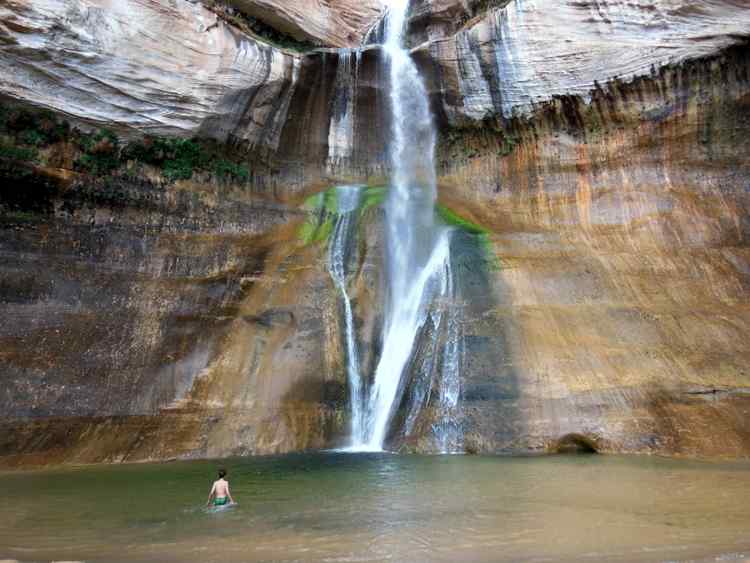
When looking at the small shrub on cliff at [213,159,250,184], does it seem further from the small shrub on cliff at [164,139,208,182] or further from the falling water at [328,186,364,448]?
the falling water at [328,186,364,448]

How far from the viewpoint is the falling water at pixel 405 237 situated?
14172mm

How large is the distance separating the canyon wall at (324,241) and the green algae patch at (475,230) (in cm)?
16

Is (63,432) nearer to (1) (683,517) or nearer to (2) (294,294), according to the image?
(2) (294,294)

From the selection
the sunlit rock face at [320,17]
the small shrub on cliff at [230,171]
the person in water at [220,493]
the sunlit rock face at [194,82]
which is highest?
the sunlit rock face at [320,17]

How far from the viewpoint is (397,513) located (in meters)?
7.03

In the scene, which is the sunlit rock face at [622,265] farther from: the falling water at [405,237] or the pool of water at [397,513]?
the pool of water at [397,513]

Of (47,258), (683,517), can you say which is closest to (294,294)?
(47,258)

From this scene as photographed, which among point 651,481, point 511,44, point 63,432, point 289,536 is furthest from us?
point 511,44

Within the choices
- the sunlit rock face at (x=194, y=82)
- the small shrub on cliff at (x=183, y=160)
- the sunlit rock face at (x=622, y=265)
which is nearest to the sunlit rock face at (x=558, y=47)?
the sunlit rock face at (x=622, y=265)

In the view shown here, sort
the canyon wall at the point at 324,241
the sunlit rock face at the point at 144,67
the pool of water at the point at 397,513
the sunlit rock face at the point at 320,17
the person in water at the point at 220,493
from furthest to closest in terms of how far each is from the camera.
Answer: the sunlit rock face at the point at 320,17, the sunlit rock face at the point at 144,67, the canyon wall at the point at 324,241, the person in water at the point at 220,493, the pool of water at the point at 397,513

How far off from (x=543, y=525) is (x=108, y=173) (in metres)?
13.4

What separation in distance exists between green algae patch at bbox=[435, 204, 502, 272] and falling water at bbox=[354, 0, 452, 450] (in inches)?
13.7

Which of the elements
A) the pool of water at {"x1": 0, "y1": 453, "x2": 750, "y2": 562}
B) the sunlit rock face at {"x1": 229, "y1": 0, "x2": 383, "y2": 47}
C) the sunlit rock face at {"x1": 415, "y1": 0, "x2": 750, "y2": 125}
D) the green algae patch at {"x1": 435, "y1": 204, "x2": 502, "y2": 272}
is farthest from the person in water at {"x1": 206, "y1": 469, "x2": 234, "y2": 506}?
the sunlit rock face at {"x1": 229, "y1": 0, "x2": 383, "y2": 47}

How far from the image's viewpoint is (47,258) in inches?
542
